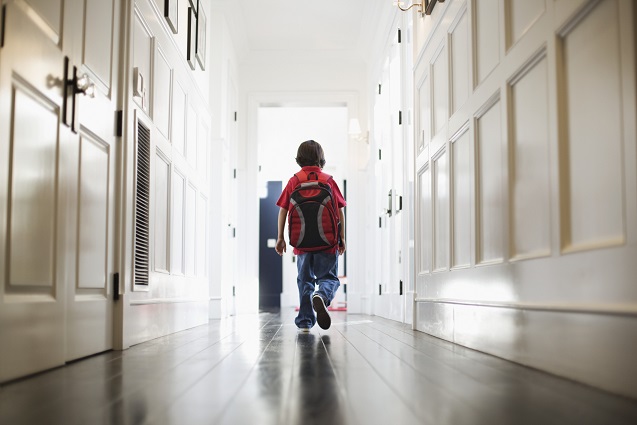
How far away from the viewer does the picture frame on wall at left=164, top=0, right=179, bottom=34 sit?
11.2ft

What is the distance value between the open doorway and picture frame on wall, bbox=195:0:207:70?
3864 millimetres

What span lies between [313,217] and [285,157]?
27.5 feet

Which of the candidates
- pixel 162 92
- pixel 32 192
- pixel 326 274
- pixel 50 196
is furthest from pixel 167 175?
pixel 32 192

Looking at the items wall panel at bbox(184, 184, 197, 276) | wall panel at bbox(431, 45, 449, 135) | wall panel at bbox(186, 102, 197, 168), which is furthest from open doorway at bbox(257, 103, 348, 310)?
wall panel at bbox(431, 45, 449, 135)

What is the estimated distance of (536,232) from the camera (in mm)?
1786

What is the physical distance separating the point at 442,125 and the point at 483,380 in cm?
172

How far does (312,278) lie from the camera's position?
3.60 meters

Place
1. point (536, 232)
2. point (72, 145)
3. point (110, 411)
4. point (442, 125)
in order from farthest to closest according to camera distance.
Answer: point (442, 125) < point (72, 145) < point (536, 232) < point (110, 411)

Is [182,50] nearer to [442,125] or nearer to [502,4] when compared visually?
[442,125]

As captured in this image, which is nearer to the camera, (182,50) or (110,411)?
(110,411)

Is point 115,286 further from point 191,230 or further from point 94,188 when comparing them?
point 191,230

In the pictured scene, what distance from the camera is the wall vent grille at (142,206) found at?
284cm

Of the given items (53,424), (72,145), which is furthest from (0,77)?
(53,424)

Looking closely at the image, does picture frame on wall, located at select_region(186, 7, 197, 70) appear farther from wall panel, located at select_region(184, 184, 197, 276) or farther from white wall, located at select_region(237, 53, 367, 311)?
white wall, located at select_region(237, 53, 367, 311)
